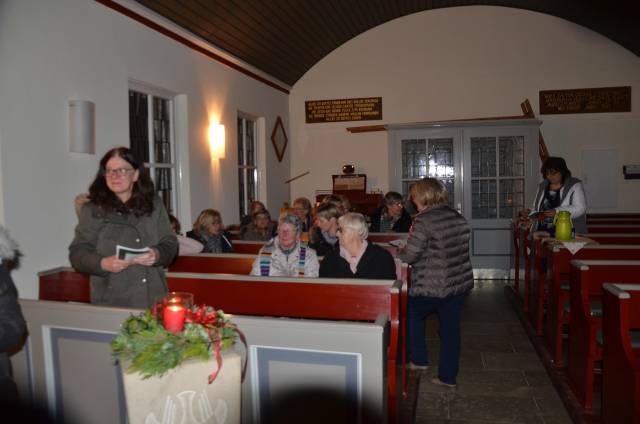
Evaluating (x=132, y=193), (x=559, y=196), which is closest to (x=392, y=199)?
(x=559, y=196)

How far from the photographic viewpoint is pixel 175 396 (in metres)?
2.03

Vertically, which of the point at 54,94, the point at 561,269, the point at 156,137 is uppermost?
the point at 54,94

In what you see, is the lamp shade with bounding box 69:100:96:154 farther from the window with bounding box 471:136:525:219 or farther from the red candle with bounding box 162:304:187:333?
the window with bounding box 471:136:525:219

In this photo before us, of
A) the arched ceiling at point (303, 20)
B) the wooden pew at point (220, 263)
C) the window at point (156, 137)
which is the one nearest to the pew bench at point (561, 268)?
the wooden pew at point (220, 263)

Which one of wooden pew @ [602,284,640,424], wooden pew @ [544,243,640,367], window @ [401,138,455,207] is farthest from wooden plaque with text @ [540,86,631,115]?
wooden pew @ [602,284,640,424]

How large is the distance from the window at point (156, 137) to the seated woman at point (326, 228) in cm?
214

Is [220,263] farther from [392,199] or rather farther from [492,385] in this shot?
[392,199]

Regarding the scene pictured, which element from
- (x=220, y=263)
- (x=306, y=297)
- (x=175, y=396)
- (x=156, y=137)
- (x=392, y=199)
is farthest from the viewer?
(x=392, y=199)

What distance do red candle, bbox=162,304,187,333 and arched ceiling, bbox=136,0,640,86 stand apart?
174 inches

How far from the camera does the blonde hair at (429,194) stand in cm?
420

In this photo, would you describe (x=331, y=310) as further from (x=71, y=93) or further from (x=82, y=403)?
(x=71, y=93)

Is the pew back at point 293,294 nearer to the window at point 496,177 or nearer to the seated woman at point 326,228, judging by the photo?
the seated woman at point 326,228

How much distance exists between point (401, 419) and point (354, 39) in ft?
26.0

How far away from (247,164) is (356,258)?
18.1ft
